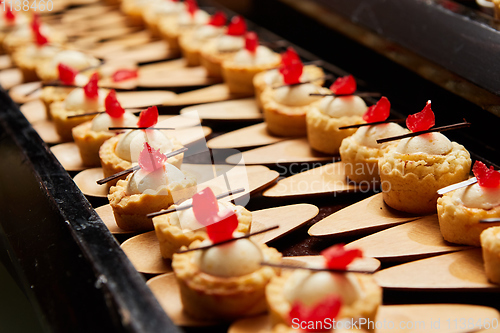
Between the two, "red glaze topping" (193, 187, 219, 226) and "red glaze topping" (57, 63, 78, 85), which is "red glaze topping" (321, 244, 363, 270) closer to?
"red glaze topping" (193, 187, 219, 226)

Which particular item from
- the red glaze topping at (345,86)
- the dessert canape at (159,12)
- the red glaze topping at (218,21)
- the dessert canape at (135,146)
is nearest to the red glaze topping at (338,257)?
the dessert canape at (135,146)

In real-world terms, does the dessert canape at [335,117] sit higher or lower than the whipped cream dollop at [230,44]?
lower

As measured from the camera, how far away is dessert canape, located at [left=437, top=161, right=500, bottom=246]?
6.89 ft

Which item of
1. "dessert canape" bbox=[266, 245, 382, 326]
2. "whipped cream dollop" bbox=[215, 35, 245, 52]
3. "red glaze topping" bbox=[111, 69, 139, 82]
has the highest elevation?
"whipped cream dollop" bbox=[215, 35, 245, 52]

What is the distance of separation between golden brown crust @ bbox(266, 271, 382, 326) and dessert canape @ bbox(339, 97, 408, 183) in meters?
0.93

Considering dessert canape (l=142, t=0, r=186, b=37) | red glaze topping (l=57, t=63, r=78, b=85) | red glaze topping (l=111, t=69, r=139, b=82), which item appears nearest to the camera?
red glaze topping (l=57, t=63, r=78, b=85)

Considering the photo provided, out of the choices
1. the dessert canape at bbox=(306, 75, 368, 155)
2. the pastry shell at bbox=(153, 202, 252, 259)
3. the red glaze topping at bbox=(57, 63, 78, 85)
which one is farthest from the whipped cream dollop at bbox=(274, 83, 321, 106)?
the red glaze topping at bbox=(57, 63, 78, 85)

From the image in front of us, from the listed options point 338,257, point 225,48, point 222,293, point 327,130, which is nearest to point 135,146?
point 327,130

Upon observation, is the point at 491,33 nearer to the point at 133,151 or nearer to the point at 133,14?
the point at 133,151

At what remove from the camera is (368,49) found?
3.58 metres

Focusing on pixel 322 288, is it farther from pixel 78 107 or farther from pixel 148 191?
pixel 78 107

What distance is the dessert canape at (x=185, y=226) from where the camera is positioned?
2.11 m

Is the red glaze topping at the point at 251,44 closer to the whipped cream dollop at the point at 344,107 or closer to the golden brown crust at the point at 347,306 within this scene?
the whipped cream dollop at the point at 344,107

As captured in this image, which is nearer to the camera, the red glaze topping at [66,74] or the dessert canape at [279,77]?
the dessert canape at [279,77]
